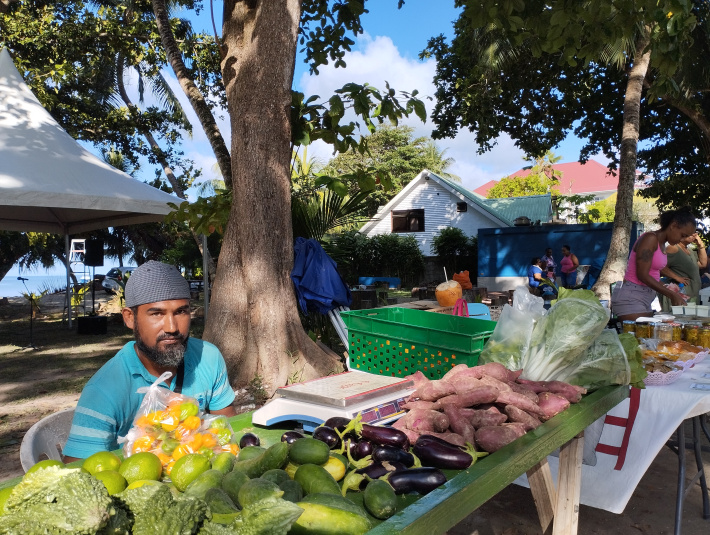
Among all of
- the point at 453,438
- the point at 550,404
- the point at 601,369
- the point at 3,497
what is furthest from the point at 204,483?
the point at 601,369

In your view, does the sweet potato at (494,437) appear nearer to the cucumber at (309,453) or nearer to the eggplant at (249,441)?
the cucumber at (309,453)

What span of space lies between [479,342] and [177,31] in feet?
46.9

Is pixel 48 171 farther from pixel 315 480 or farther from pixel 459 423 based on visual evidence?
pixel 315 480

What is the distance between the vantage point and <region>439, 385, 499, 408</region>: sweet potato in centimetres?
204

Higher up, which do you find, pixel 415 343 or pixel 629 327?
pixel 415 343

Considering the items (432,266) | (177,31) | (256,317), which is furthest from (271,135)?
(432,266)

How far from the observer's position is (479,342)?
2.73 m

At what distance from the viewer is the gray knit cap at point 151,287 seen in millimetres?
2340

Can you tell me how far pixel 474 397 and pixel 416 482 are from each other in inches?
25.5

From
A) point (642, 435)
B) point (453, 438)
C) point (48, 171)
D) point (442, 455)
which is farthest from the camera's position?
point (48, 171)

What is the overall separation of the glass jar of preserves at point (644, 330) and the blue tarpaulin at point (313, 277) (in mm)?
2823

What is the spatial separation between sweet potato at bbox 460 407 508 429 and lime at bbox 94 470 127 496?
1.16m

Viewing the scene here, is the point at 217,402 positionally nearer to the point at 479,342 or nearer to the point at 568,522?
the point at 479,342

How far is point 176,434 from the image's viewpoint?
66.8 inches
